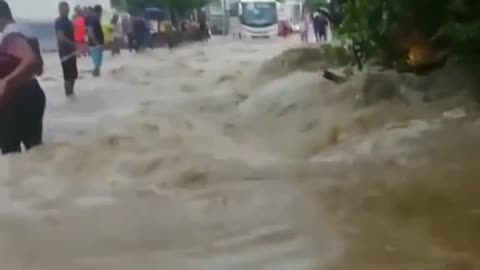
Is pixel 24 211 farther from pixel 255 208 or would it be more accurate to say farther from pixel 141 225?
pixel 255 208

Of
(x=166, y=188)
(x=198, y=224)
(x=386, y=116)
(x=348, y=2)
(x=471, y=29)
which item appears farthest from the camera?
(x=348, y=2)

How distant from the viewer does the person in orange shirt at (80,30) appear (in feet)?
9.21

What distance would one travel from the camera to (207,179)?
2600 mm

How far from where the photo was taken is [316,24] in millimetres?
3617

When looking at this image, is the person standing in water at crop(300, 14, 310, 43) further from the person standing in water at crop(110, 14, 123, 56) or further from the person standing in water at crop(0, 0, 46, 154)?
the person standing in water at crop(0, 0, 46, 154)

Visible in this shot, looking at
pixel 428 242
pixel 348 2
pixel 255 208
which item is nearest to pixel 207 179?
pixel 255 208

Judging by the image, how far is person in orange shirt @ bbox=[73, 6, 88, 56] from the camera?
2809 mm

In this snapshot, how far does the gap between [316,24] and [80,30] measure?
3.54 feet

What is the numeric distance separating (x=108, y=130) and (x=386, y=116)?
2.97 feet

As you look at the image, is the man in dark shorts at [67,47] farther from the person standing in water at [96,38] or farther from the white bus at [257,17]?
the white bus at [257,17]

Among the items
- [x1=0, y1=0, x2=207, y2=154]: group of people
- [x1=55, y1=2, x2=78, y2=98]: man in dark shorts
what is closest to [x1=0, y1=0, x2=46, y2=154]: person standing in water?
[x1=0, y1=0, x2=207, y2=154]: group of people

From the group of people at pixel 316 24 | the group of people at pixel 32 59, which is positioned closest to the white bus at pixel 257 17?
the group of people at pixel 316 24

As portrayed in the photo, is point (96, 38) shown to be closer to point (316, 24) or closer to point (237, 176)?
point (237, 176)

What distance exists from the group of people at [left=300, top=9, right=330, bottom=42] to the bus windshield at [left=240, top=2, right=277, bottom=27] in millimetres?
156
